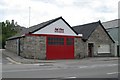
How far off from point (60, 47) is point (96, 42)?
7.66 metres

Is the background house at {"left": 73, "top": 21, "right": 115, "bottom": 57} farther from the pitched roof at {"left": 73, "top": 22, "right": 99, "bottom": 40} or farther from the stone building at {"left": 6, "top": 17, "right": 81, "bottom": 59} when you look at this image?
the stone building at {"left": 6, "top": 17, "right": 81, "bottom": 59}

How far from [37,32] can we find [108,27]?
20609mm

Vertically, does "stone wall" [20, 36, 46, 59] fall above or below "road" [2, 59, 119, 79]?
above

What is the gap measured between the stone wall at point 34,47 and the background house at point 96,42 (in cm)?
667

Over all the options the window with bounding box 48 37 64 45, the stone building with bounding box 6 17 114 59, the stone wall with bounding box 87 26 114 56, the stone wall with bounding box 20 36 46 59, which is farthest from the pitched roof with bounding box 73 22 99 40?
the stone wall with bounding box 20 36 46 59

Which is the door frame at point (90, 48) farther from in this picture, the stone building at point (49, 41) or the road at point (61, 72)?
the road at point (61, 72)

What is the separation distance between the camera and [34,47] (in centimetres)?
3362

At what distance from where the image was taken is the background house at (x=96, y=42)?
3931 centimetres

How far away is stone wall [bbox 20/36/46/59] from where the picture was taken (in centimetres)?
3356

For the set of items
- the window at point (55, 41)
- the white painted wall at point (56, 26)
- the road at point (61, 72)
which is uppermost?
the white painted wall at point (56, 26)

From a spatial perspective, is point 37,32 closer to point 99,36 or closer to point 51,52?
point 51,52

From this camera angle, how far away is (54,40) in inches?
1383

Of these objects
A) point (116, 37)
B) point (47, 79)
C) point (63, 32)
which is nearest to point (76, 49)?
point (63, 32)

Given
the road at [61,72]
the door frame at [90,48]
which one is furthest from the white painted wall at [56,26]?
the road at [61,72]
